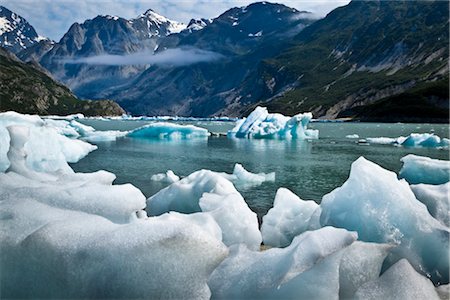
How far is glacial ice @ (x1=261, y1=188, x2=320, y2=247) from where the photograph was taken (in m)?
8.45

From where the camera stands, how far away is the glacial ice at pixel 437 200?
745cm

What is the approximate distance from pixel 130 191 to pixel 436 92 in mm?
123770

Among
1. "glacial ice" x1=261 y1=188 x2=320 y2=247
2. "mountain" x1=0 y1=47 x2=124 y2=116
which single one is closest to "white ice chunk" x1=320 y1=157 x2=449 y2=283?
"glacial ice" x1=261 y1=188 x2=320 y2=247

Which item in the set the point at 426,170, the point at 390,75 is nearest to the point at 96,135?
the point at 426,170

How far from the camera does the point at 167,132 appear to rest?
155 ft

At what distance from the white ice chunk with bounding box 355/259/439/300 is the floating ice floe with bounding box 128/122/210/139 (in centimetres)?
4168

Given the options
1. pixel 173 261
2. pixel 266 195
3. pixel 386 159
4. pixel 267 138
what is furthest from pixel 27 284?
pixel 267 138

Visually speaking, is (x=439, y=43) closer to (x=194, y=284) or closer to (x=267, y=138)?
(x=267, y=138)

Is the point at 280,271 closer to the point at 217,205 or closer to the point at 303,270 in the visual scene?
the point at 303,270

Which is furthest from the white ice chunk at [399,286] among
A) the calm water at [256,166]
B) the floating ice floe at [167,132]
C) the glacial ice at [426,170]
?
the floating ice floe at [167,132]

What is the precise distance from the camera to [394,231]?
6.38 metres

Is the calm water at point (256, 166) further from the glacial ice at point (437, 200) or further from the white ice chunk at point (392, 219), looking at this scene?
the white ice chunk at point (392, 219)

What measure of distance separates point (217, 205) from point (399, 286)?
3.61 metres

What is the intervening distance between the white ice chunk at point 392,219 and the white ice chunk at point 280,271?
4.77 ft
